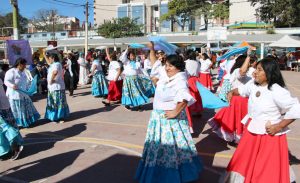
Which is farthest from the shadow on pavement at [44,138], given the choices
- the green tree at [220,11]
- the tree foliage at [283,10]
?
the green tree at [220,11]

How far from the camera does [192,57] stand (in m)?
8.59

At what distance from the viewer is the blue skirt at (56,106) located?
8.52 m

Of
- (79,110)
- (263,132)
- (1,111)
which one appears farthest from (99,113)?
(263,132)

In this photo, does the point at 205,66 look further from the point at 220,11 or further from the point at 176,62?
the point at 220,11

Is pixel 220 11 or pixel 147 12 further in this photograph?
pixel 147 12

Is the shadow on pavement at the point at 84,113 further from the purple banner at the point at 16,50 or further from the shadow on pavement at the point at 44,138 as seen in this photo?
the purple banner at the point at 16,50

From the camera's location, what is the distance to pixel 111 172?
5270 mm

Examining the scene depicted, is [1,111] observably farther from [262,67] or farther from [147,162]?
[262,67]

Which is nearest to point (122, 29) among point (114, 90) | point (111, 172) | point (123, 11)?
point (123, 11)

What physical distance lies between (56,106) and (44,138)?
1411 mm

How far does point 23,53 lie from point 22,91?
5.99m

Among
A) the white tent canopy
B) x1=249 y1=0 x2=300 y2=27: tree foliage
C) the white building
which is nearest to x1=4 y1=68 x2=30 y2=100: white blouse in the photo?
the white tent canopy

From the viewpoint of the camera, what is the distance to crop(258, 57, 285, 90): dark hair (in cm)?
382

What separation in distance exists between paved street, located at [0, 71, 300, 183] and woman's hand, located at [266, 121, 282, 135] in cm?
141
